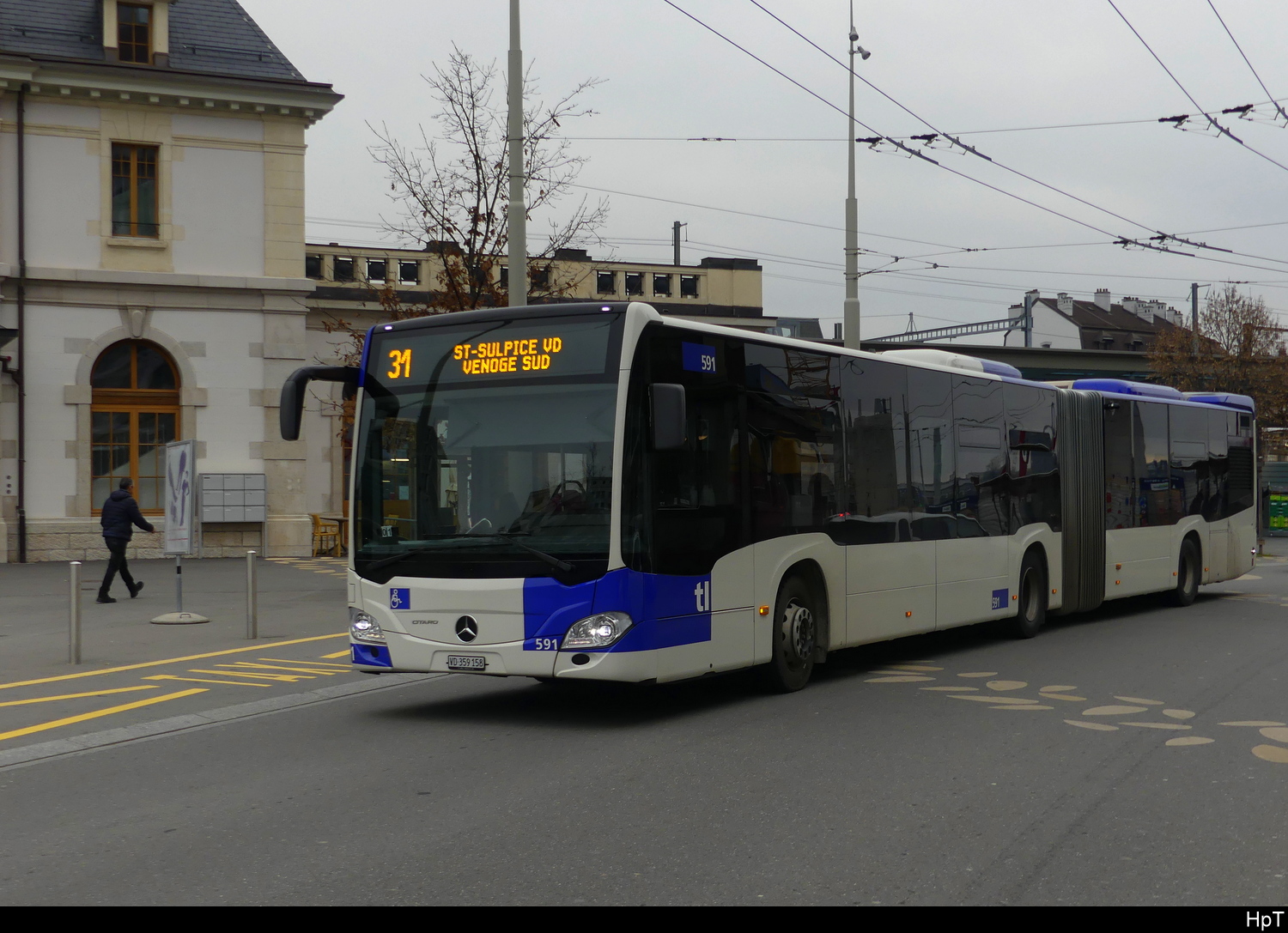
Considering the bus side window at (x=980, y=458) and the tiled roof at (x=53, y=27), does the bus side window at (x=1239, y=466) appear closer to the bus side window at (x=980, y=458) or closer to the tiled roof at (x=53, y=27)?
the bus side window at (x=980, y=458)

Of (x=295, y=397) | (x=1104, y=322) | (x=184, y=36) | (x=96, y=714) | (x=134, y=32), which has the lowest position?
(x=96, y=714)

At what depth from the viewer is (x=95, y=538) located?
2794cm

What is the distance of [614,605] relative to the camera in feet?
29.9

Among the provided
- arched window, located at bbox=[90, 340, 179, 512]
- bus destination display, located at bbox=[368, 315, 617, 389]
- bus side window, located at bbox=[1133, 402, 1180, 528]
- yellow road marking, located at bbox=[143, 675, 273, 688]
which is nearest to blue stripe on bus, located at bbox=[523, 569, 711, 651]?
bus destination display, located at bbox=[368, 315, 617, 389]

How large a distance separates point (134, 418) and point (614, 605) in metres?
22.1

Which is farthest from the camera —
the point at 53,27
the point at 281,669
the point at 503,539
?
the point at 53,27

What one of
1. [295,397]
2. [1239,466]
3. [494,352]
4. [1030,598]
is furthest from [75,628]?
[1239,466]

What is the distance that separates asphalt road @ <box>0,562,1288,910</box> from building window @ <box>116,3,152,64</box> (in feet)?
71.2

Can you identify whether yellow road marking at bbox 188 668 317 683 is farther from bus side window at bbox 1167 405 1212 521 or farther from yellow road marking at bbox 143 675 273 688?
bus side window at bbox 1167 405 1212 521

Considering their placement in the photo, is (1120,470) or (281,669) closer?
(281,669)

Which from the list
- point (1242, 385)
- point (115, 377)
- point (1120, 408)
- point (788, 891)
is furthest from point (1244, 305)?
point (788, 891)

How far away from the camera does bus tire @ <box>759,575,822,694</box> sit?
10742 millimetres

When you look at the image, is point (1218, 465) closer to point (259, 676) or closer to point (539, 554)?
point (259, 676)

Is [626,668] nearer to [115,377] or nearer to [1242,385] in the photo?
[115,377]
